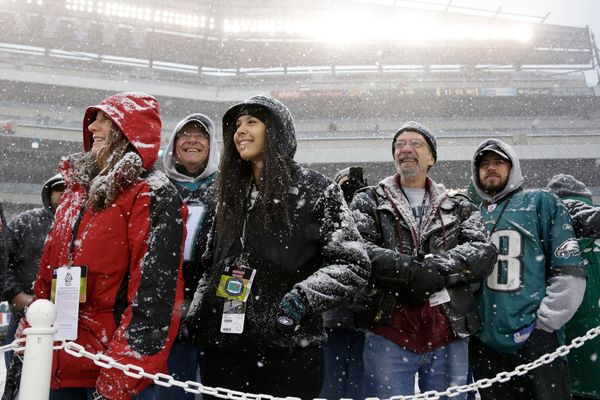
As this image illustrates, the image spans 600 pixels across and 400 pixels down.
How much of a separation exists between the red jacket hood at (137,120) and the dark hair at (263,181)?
0.35 m

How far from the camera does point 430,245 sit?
244cm

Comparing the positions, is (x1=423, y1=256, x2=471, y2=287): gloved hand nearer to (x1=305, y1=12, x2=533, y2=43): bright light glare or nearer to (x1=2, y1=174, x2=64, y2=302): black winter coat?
(x1=2, y1=174, x2=64, y2=302): black winter coat

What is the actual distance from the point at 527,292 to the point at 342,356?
3.73 feet

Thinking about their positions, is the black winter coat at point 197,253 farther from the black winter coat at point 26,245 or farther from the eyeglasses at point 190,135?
the black winter coat at point 26,245

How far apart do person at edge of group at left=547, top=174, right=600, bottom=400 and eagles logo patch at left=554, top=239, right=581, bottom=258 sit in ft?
1.38

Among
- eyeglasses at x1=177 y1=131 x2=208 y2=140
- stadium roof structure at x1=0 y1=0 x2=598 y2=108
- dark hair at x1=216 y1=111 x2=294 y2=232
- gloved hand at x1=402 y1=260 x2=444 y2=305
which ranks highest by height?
stadium roof structure at x1=0 y1=0 x2=598 y2=108

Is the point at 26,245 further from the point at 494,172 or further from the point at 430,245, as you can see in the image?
the point at 494,172

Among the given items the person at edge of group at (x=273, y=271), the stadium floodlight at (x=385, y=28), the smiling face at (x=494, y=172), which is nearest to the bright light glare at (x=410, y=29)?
the stadium floodlight at (x=385, y=28)

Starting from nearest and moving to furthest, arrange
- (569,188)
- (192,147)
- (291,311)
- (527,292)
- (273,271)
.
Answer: (291,311)
(273,271)
(527,292)
(192,147)
(569,188)

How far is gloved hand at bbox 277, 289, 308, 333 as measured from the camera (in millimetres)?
1635

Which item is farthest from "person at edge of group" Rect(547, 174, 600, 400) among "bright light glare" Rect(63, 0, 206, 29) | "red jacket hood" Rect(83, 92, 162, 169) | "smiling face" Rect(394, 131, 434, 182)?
"bright light glare" Rect(63, 0, 206, 29)

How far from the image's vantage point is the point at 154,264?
1.61 meters

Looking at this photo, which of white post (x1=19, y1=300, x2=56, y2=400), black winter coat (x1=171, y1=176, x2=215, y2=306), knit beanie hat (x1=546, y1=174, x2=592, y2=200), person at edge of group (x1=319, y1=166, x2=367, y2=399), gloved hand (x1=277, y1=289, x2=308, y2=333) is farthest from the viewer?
knit beanie hat (x1=546, y1=174, x2=592, y2=200)

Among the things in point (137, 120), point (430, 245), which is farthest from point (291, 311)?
point (430, 245)
